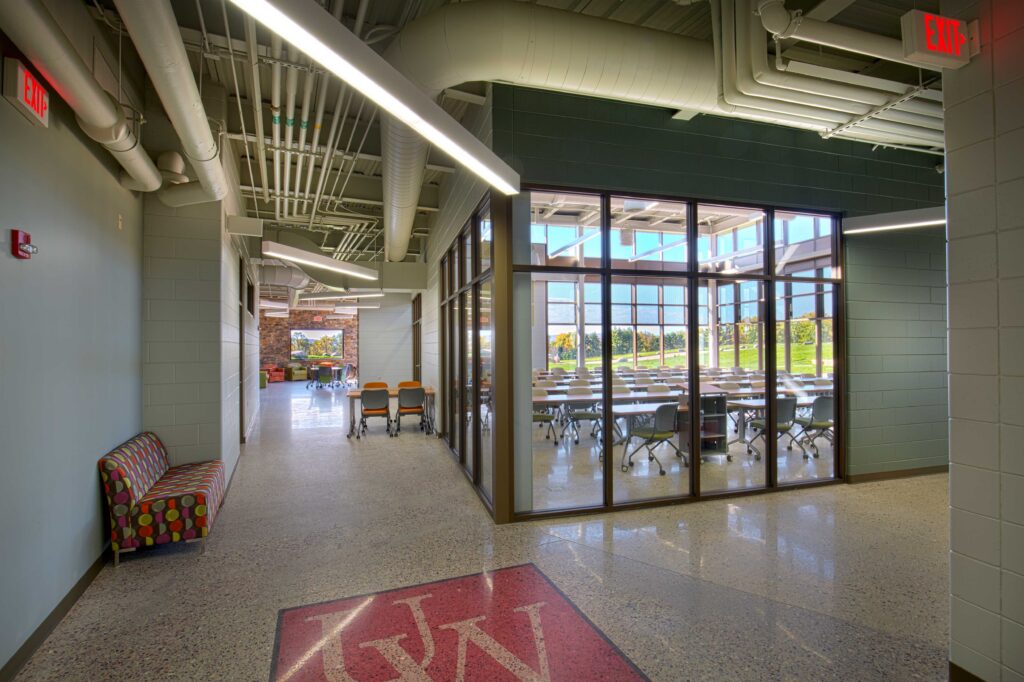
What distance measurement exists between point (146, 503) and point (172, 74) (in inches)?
105

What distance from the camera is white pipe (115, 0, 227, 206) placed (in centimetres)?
193

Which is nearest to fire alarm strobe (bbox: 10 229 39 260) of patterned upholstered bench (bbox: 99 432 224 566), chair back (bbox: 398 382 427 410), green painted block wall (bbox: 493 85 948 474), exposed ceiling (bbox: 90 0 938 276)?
exposed ceiling (bbox: 90 0 938 276)

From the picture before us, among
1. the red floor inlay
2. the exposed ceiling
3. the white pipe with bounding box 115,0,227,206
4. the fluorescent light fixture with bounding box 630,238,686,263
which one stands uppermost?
the exposed ceiling

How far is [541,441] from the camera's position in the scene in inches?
255

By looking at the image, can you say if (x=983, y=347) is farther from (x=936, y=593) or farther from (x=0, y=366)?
(x=0, y=366)

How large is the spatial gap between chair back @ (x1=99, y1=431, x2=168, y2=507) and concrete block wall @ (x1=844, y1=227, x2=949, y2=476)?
6.27 metres

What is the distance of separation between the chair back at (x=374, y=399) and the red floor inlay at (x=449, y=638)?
5186 millimetres

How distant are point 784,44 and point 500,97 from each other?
7.18ft

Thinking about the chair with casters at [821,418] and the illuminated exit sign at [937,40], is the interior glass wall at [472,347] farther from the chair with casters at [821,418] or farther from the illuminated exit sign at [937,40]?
the chair with casters at [821,418]

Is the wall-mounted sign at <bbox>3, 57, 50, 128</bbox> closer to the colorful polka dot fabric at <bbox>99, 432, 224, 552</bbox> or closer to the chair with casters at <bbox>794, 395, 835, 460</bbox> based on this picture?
the colorful polka dot fabric at <bbox>99, 432, 224, 552</bbox>

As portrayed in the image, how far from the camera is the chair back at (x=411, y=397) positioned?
25.2 feet

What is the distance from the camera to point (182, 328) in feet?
13.4

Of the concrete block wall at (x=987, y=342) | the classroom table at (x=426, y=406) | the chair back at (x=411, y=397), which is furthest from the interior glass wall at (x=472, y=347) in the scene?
the concrete block wall at (x=987, y=342)

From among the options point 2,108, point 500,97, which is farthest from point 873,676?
point 2,108
